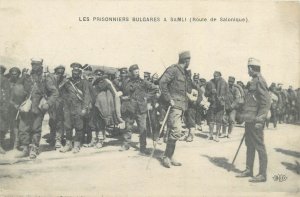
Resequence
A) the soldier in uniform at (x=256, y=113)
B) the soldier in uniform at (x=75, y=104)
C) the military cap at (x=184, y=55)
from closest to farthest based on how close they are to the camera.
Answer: the soldier in uniform at (x=256, y=113), the military cap at (x=184, y=55), the soldier in uniform at (x=75, y=104)

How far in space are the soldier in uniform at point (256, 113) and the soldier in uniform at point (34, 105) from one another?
306cm

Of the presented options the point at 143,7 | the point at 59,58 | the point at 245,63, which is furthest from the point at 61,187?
the point at 245,63

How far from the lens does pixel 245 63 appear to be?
7.11 m

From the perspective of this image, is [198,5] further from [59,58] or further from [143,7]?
[59,58]

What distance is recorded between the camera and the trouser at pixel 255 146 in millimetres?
6410

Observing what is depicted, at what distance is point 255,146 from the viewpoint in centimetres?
646

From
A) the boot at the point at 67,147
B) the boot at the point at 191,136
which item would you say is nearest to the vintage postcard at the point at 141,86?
the boot at the point at 67,147

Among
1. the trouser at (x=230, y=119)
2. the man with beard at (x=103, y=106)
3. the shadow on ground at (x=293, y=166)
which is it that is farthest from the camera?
the trouser at (x=230, y=119)

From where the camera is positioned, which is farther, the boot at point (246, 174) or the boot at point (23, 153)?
the boot at point (23, 153)

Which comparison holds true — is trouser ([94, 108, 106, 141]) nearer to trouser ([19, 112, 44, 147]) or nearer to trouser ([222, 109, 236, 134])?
trouser ([19, 112, 44, 147])

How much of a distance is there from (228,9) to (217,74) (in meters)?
1.11

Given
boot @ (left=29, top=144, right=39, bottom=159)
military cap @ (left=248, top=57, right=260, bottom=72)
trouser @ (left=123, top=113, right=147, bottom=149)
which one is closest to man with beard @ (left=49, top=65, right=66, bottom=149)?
boot @ (left=29, top=144, right=39, bottom=159)

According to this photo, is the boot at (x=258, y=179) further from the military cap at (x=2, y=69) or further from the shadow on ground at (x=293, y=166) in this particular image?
the military cap at (x=2, y=69)

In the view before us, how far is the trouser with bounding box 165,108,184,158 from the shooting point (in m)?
6.59
